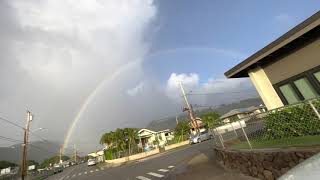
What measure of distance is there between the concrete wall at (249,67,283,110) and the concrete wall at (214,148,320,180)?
383cm

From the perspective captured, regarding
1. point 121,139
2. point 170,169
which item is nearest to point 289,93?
point 170,169

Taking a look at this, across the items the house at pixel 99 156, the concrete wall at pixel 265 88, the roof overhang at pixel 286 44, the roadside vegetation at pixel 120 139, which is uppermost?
the house at pixel 99 156

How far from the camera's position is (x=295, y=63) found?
1163 centimetres

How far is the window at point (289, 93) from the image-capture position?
12.2 metres

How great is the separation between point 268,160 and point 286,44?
5431 millimetres

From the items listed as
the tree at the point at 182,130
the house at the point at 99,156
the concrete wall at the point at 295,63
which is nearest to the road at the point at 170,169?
the concrete wall at the point at 295,63

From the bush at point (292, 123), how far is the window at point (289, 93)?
74.9 inches

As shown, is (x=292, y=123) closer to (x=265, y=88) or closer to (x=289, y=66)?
(x=289, y=66)

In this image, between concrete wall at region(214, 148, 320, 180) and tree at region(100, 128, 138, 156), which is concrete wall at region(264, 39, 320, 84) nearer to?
concrete wall at region(214, 148, 320, 180)

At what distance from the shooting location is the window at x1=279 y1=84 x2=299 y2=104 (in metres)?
12.2

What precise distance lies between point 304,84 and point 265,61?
2388 millimetres

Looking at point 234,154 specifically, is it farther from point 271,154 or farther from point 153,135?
point 153,135

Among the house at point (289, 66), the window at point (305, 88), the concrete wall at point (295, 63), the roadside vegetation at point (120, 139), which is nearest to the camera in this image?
the house at point (289, 66)

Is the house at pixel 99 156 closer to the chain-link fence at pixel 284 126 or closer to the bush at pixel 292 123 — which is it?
the chain-link fence at pixel 284 126
